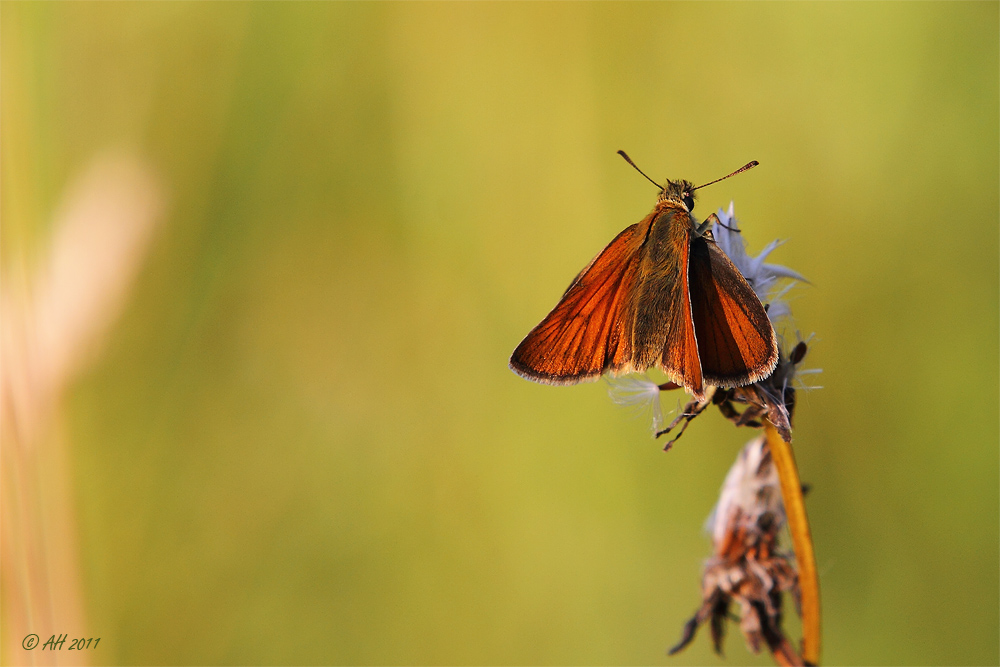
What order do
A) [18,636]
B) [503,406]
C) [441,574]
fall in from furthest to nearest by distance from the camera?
1. [503,406]
2. [441,574]
3. [18,636]

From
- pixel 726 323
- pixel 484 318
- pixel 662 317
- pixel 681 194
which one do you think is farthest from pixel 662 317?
pixel 484 318

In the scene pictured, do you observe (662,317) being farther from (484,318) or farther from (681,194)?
(484,318)

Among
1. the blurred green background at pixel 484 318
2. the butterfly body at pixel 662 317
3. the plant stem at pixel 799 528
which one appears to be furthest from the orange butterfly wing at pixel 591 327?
the blurred green background at pixel 484 318

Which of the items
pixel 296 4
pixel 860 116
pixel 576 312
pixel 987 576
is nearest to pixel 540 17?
pixel 296 4

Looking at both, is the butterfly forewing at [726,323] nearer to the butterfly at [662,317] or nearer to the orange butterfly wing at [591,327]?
the butterfly at [662,317]

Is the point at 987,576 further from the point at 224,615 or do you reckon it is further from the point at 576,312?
the point at 224,615

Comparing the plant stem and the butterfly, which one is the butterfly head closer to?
the butterfly

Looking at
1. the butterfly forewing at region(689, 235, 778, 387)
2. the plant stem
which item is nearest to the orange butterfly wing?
the butterfly forewing at region(689, 235, 778, 387)
